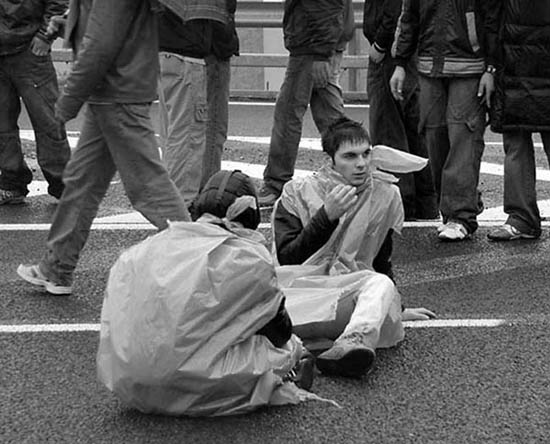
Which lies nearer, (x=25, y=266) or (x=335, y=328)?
(x=335, y=328)

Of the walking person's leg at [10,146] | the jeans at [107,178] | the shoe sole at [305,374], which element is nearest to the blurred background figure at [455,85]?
the jeans at [107,178]

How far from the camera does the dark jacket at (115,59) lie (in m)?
6.01

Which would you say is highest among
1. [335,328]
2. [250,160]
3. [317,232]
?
[317,232]

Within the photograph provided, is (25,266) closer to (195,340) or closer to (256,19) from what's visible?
(195,340)

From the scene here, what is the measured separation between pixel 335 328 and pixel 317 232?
41cm

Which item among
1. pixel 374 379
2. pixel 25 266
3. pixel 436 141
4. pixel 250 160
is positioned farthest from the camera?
pixel 250 160

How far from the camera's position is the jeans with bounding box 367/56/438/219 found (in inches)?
326

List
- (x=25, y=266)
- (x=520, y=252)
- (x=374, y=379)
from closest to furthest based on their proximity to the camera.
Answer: (x=374, y=379) < (x=25, y=266) < (x=520, y=252)

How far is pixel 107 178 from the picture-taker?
21.1 ft

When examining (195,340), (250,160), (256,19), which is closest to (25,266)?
(195,340)

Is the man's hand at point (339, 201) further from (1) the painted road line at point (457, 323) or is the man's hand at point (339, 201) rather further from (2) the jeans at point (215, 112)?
(2) the jeans at point (215, 112)

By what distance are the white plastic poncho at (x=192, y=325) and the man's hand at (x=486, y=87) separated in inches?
131

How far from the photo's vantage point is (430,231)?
8.06 metres

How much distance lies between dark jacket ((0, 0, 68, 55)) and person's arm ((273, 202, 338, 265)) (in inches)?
122
